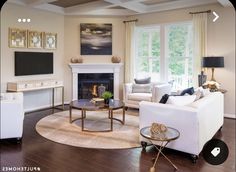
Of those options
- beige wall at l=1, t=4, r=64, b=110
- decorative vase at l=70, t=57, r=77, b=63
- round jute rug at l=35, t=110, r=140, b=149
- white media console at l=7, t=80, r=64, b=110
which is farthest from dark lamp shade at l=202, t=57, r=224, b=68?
beige wall at l=1, t=4, r=64, b=110

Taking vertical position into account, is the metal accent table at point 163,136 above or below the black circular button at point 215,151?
above

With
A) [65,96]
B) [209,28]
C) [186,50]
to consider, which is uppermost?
[209,28]

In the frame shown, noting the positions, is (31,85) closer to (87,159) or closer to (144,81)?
(144,81)

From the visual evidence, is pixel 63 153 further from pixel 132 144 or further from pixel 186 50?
pixel 186 50

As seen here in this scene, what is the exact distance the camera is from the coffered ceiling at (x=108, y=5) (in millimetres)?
5629

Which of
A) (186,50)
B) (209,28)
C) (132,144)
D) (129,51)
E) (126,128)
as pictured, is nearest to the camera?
(132,144)

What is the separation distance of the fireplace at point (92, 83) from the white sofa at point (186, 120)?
12.4ft

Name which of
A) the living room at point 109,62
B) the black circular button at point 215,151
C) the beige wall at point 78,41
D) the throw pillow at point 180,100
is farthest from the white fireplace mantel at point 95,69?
the black circular button at point 215,151

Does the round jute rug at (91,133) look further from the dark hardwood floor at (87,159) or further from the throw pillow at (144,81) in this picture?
the throw pillow at (144,81)

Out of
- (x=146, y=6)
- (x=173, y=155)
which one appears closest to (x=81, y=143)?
(x=173, y=155)

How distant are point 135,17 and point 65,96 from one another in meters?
3.12

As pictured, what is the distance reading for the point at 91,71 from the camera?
23.0ft

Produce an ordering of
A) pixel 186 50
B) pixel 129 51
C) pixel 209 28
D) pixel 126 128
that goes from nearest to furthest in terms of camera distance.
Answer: pixel 126 128 → pixel 209 28 → pixel 186 50 → pixel 129 51

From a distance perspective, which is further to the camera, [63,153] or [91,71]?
[91,71]
